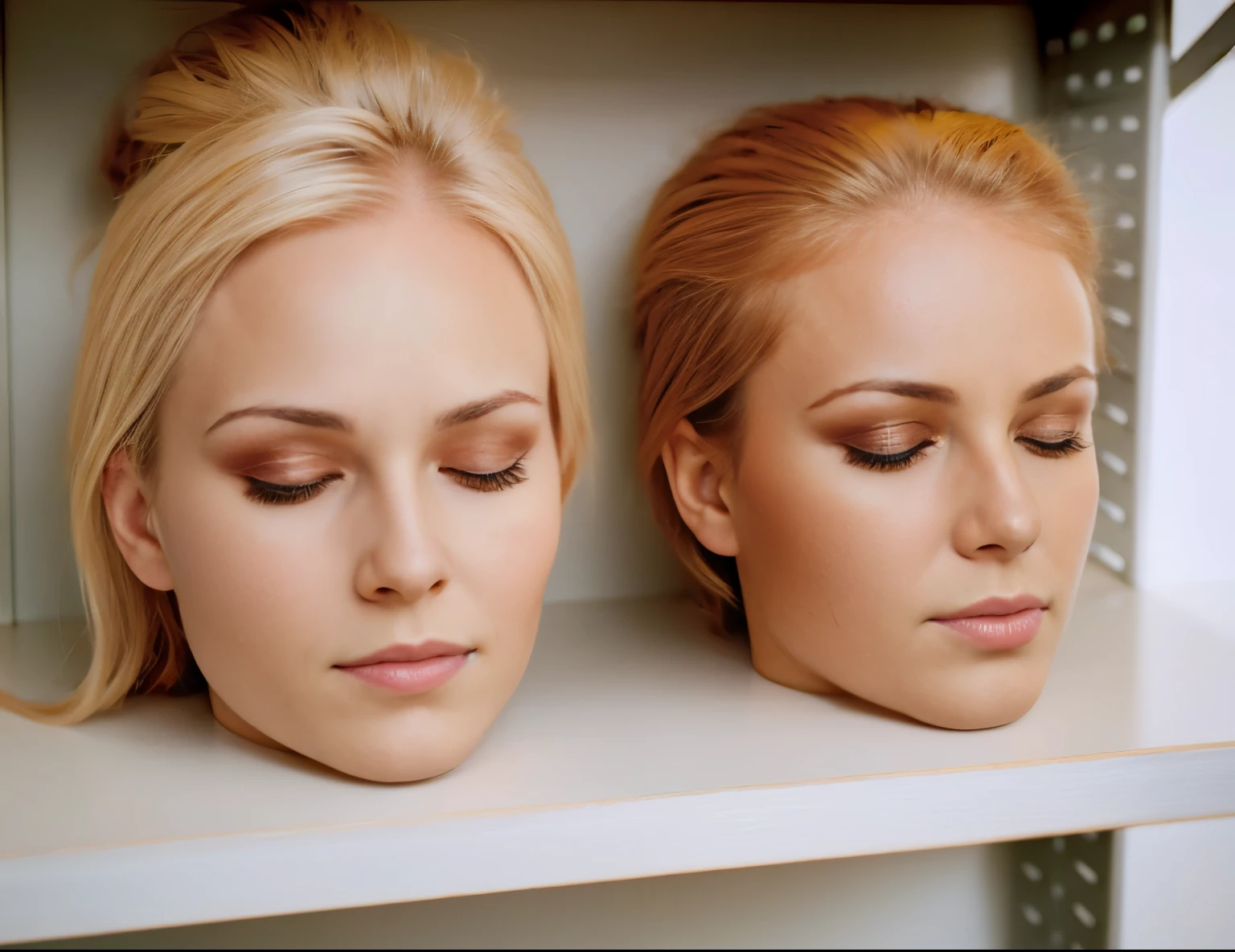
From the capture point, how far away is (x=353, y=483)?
72 centimetres

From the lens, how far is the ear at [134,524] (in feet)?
2.52

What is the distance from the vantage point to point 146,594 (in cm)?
82

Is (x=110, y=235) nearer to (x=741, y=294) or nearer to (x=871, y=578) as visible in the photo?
(x=741, y=294)

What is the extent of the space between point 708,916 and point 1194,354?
0.74 meters

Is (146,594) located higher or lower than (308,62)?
lower

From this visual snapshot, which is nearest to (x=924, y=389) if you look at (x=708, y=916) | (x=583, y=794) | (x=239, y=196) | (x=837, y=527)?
(x=837, y=527)

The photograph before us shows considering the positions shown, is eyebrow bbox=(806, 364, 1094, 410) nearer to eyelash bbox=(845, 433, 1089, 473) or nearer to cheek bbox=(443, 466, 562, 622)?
eyelash bbox=(845, 433, 1089, 473)

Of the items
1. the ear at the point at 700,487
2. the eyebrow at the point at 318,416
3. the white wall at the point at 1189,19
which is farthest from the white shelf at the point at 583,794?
the white wall at the point at 1189,19

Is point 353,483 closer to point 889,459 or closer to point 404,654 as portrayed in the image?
point 404,654

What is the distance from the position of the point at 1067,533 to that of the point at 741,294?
289 mm

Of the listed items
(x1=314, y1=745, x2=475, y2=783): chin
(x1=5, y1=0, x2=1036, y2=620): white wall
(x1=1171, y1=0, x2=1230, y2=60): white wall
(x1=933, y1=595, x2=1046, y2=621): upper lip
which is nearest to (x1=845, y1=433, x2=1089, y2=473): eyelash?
(x1=933, y1=595, x2=1046, y2=621): upper lip

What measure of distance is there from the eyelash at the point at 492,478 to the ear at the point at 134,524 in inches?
7.9

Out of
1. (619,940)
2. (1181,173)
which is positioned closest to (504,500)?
(619,940)

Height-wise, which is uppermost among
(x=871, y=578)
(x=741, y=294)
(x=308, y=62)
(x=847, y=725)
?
Result: (x=308, y=62)
